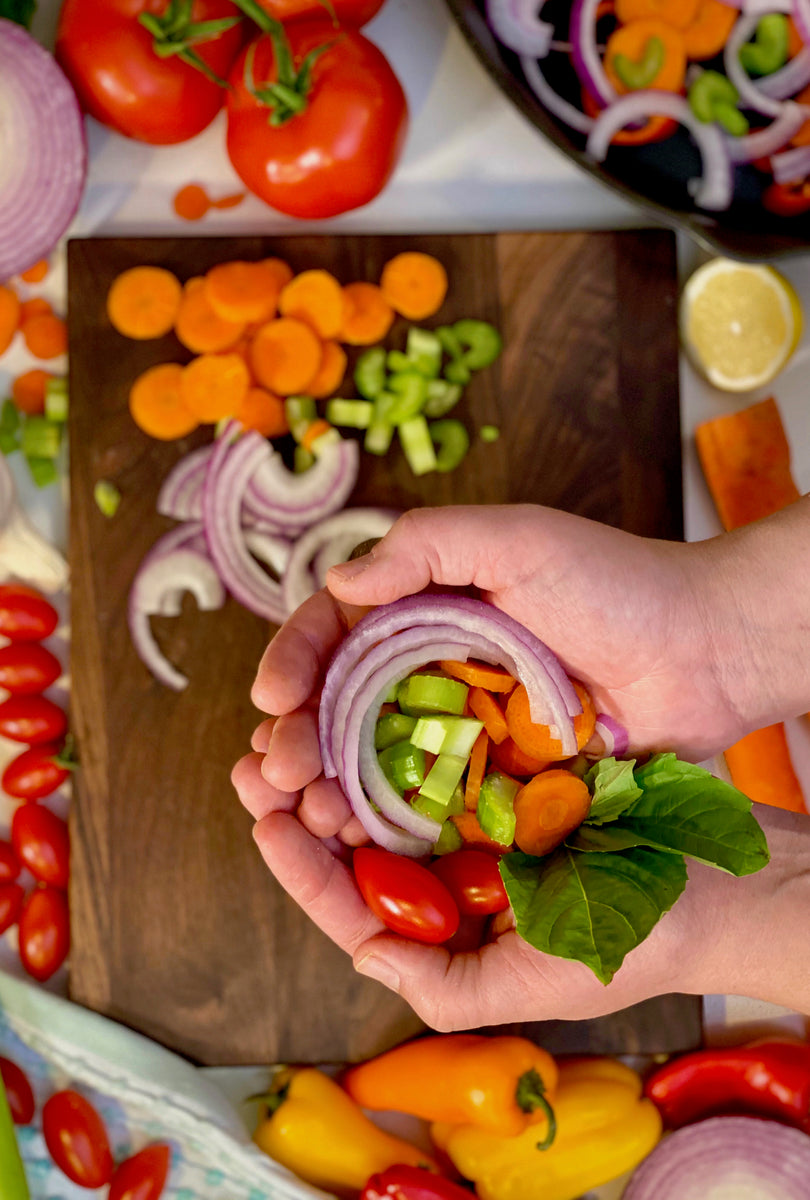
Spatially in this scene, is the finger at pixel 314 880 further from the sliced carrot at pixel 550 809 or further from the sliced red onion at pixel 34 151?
the sliced red onion at pixel 34 151

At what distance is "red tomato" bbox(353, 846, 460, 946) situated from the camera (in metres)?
1.36

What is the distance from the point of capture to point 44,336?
6.13ft

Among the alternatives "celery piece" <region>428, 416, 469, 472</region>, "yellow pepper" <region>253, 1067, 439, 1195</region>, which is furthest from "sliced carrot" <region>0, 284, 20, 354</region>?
"yellow pepper" <region>253, 1067, 439, 1195</region>

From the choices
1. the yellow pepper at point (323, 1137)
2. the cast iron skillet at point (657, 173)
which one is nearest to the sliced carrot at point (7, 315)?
the cast iron skillet at point (657, 173)

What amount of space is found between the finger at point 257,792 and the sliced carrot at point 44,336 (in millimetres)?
865

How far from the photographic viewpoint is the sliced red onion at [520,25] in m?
1.72

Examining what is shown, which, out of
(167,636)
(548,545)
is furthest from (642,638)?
(167,636)

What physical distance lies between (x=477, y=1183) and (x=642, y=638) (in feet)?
3.33

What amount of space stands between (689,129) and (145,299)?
96cm

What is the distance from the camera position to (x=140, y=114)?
176 cm

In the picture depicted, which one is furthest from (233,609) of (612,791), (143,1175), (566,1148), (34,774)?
(566,1148)

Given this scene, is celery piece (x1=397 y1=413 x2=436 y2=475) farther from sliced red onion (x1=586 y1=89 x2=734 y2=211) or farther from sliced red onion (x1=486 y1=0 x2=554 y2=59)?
sliced red onion (x1=486 y1=0 x2=554 y2=59)

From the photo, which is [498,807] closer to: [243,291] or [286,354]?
[286,354]

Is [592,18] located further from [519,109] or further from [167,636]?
A: [167,636]
